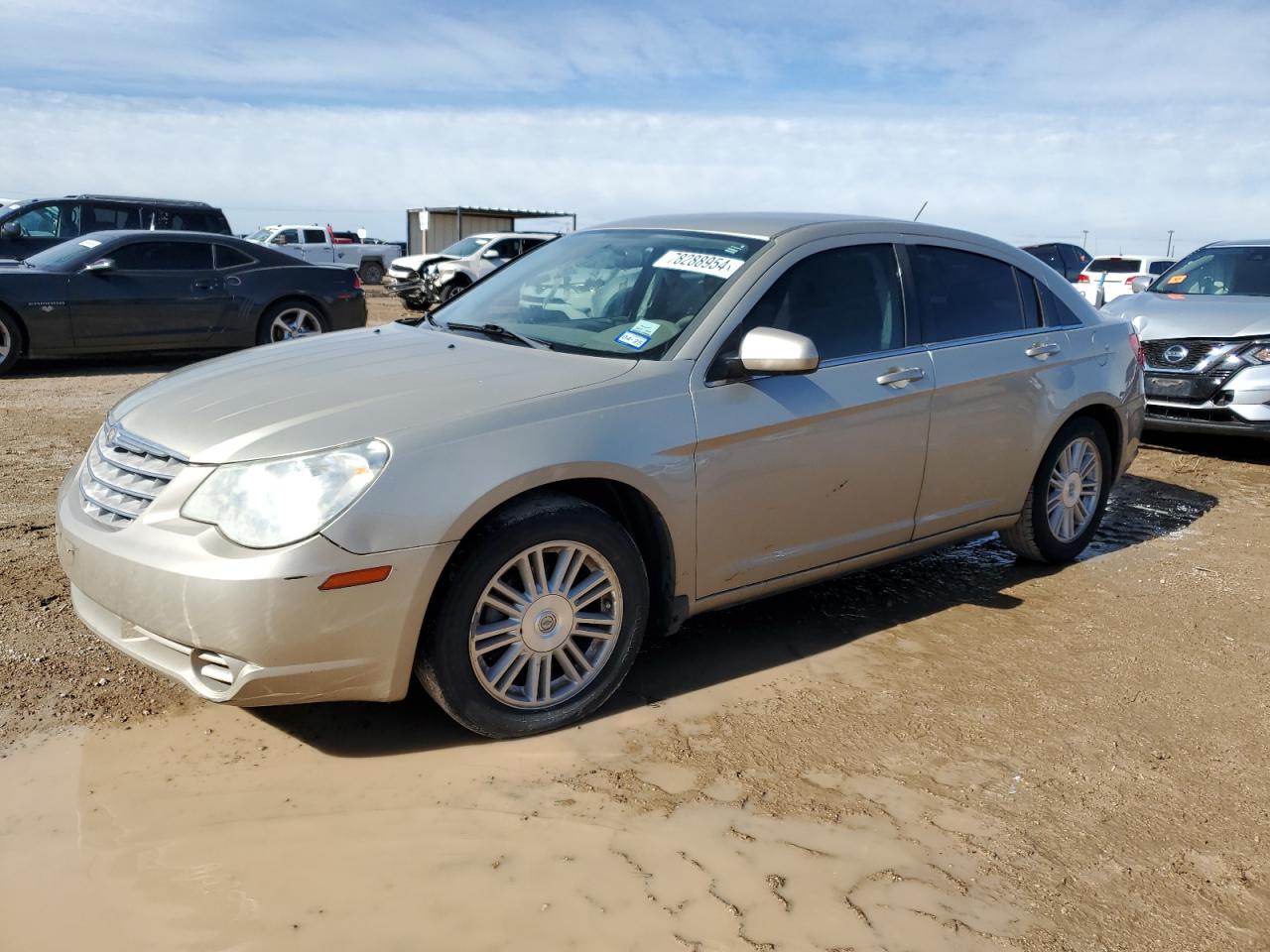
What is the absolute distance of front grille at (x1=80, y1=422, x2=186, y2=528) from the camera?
3.26 metres

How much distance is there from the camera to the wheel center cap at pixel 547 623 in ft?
11.3

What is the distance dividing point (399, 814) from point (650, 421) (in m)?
1.41

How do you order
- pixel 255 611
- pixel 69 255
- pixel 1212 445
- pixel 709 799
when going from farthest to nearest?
1. pixel 69 255
2. pixel 1212 445
3. pixel 709 799
4. pixel 255 611

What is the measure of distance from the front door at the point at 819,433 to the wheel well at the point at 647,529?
0.41 ft

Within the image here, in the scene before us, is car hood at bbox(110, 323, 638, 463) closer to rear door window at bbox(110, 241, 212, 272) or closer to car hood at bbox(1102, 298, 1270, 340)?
car hood at bbox(1102, 298, 1270, 340)

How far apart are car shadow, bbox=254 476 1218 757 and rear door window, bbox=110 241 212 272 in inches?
335

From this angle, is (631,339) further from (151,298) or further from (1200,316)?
(151,298)

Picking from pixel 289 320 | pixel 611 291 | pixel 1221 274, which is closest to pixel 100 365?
pixel 289 320

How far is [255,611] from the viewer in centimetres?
299

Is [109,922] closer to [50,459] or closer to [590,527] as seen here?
[590,527]

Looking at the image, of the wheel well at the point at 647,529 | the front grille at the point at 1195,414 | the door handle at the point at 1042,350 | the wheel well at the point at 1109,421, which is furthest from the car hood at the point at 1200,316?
the wheel well at the point at 647,529

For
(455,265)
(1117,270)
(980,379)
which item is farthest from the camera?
(1117,270)

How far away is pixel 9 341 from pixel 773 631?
893cm

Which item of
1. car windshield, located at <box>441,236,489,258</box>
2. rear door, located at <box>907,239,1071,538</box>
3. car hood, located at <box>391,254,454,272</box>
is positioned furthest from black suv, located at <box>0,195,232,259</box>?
rear door, located at <box>907,239,1071,538</box>
